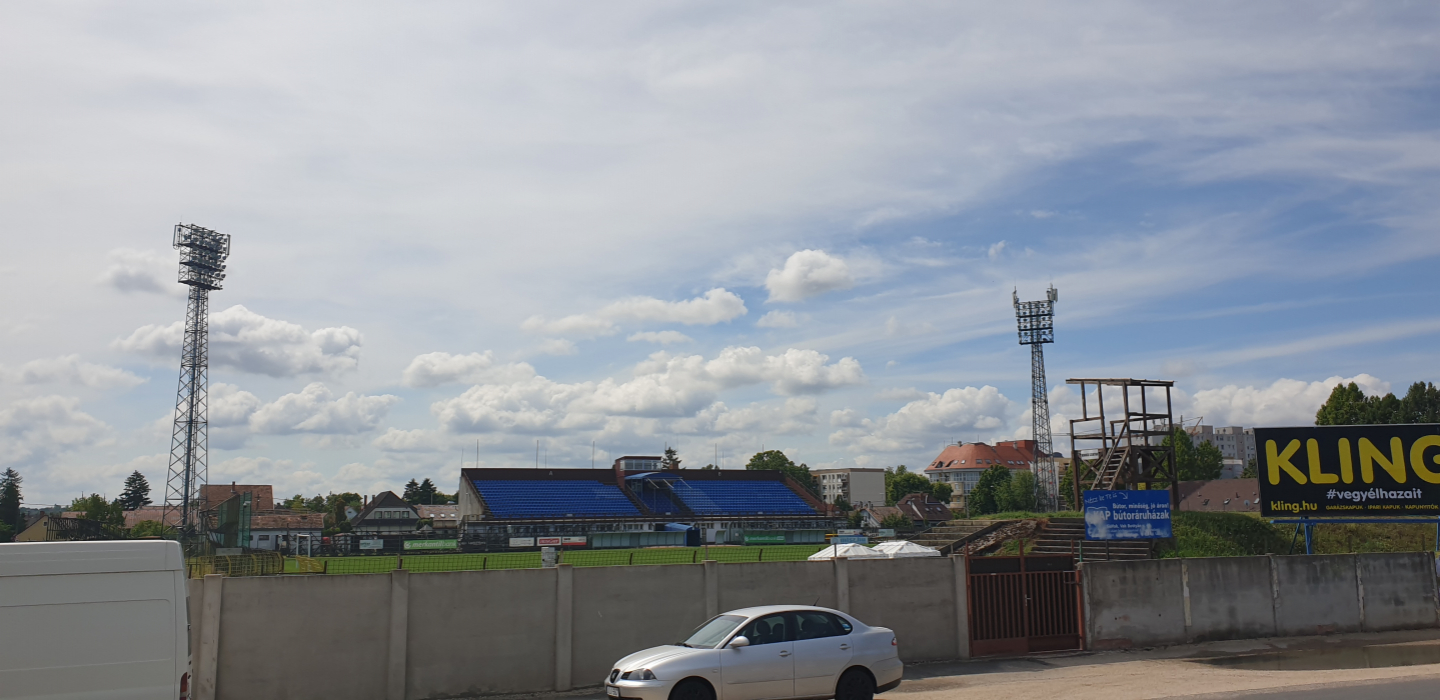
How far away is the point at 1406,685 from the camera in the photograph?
13.3 m

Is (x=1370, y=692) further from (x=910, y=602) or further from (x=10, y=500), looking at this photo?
(x=10, y=500)

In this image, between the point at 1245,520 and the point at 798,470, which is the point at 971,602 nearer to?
the point at 1245,520

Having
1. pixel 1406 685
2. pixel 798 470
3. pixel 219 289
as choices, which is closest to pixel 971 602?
pixel 1406 685

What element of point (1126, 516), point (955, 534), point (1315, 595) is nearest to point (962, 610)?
point (1126, 516)

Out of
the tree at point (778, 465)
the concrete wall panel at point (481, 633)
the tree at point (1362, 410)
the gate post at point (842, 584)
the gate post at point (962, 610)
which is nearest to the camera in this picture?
the concrete wall panel at point (481, 633)

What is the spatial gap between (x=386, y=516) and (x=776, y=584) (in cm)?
9073

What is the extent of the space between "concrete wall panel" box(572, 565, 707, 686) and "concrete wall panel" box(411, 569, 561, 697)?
0.44 m

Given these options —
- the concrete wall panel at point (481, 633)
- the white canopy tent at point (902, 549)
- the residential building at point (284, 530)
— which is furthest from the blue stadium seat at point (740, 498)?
the concrete wall panel at point (481, 633)

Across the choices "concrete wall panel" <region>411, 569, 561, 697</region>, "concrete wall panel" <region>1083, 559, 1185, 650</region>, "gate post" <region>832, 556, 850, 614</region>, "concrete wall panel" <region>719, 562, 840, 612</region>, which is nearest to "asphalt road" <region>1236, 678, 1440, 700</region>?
"concrete wall panel" <region>1083, 559, 1185, 650</region>

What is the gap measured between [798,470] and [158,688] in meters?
174

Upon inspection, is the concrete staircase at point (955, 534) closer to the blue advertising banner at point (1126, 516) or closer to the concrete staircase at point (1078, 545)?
the concrete staircase at point (1078, 545)

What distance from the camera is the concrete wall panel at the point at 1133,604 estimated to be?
716 inches

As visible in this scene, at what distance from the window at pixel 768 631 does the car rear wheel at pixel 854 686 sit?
0.88 metres

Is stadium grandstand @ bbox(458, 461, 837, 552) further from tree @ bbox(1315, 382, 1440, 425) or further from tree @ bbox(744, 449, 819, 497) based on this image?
tree @ bbox(744, 449, 819, 497)
